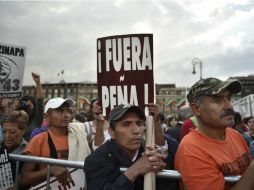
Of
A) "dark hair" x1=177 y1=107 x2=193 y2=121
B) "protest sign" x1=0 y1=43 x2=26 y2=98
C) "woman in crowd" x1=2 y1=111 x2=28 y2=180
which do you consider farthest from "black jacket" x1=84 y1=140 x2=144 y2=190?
"dark hair" x1=177 y1=107 x2=193 y2=121

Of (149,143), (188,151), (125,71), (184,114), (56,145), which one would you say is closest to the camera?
(188,151)

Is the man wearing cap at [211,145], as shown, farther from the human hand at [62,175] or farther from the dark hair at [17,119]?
the dark hair at [17,119]

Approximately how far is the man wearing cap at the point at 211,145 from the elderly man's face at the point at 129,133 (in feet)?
1.01

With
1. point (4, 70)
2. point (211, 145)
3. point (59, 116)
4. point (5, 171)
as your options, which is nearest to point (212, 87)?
point (211, 145)

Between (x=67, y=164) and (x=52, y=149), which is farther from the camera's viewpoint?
(x=52, y=149)

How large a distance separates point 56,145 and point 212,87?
1.89 metres

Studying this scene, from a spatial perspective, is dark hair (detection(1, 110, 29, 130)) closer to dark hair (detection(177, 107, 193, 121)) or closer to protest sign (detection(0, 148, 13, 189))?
protest sign (detection(0, 148, 13, 189))

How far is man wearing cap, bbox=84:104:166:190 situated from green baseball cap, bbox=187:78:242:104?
16.7 inches

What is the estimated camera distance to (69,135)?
3729mm

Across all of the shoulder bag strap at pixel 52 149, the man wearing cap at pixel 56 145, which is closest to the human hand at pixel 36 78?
the man wearing cap at pixel 56 145

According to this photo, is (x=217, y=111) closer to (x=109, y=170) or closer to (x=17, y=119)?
(x=109, y=170)

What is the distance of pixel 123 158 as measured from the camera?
236 cm

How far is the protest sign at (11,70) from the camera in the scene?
4488 mm

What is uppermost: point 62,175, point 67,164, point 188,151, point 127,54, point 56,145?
point 127,54
